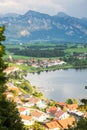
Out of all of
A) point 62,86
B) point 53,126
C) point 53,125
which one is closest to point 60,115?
point 53,125

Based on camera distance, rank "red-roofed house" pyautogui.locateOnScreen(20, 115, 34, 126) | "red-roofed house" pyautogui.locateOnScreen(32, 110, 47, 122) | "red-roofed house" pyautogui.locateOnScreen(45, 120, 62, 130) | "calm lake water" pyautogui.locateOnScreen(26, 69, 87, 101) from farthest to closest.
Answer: "calm lake water" pyautogui.locateOnScreen(26, 69, 87, 101), "red-roofed house" pyautogui.locateOnScreen(32, 110, 47, 122), "red-roofed house" pyautogui.locateOnScreen(20, 115, 34, 126), "red-roofed house" pyautogui.locateOnScreen(45, 120, 62, 130)

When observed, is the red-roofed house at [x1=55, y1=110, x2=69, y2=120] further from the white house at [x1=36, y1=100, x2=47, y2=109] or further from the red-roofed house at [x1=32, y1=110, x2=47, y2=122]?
the white house at [x1=36, y1=100, x2=47, y2=109]

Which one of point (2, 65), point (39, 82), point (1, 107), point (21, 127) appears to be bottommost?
point (39, 82)

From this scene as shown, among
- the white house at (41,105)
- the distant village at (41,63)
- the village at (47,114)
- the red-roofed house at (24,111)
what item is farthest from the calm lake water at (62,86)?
the distant village at (41,63)

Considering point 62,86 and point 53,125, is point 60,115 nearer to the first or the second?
point 53,125

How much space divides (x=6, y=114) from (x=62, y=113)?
50680 millimetres

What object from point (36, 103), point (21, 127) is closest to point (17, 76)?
point (36, 103)

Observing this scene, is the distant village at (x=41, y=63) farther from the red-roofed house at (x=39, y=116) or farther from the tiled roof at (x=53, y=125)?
the tiled roof at (x=53, y=125)

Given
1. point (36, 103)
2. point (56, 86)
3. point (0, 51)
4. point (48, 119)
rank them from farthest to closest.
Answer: point (56, 86) < point (36, 103) < point (48, 119) < point (0, 51)

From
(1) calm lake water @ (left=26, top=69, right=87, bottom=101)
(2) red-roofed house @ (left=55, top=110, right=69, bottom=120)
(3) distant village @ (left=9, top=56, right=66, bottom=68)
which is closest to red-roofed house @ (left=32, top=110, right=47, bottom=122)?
(2) red-roofed house @ (left=55, top=110, right=69, bottom=120)

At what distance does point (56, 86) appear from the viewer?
11512 centimetres

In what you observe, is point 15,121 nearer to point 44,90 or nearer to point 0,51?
point 0,51

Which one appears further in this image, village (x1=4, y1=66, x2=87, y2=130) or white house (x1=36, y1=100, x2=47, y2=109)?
white house (x1=36, y1=100, x2=47, y2=109)

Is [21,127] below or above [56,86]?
above
